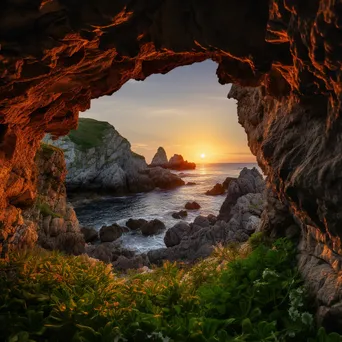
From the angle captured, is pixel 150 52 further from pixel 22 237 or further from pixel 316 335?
pixel 22 237

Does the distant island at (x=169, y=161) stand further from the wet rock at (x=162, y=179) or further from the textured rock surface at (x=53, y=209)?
the textured rock surface at (x=53, y=209)

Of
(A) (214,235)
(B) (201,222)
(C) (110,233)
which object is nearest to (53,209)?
(A) (214,235)

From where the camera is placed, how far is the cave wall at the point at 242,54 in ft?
14.0

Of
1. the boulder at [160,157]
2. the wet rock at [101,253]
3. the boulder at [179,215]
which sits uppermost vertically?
the boulder at [160,157]

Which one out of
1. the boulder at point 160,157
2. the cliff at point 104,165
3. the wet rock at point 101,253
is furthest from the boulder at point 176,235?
the boulder at point 160,157

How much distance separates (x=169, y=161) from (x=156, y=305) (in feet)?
557

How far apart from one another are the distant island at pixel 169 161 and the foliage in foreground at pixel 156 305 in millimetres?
157450

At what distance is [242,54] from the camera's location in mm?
5324

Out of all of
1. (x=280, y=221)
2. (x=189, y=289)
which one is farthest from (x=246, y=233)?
(x=189, y=289)

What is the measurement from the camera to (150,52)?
263 inches

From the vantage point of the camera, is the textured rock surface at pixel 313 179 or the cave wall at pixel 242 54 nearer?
the cave wall at pixel 242 54

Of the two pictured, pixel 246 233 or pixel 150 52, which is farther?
pixel 246 233

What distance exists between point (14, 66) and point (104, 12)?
1.84 m

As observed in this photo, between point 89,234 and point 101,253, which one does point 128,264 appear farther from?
point 89,234
